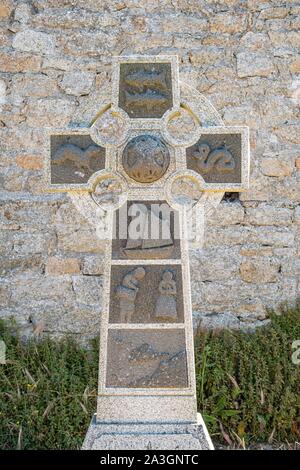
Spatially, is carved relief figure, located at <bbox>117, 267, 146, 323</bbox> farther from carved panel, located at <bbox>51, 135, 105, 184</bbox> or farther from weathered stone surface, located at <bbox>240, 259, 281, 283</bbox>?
weathered stone surface, located at <bbox>240, 259, 281, 283</bbox>

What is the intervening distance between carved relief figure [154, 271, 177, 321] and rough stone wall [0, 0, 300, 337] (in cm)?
153

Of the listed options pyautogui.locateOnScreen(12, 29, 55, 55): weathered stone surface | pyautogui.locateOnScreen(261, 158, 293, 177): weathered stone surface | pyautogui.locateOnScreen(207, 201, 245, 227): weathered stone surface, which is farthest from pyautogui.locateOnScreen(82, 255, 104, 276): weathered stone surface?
pyautogui.locateOnScreen(12, 29, 55, 55): weathered stone surface

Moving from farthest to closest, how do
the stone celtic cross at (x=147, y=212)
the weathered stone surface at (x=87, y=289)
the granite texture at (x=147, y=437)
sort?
1. the weathered stone surface at (x=87, y=289)
2. the stone celtic cross at (x=147, y=212)
3. the granite texture at (x=147, y=437)

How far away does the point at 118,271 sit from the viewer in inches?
111

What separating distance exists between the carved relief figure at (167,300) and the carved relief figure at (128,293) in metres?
0.10

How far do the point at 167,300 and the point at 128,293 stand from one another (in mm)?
173

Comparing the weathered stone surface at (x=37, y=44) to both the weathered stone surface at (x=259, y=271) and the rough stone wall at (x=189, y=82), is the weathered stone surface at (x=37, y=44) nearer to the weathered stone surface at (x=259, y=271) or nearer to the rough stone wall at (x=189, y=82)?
the rough stone wall at (x=189, y=82)

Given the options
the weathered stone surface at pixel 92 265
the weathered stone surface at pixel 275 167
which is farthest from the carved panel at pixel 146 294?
the weathered stone surface at pixel 275 167

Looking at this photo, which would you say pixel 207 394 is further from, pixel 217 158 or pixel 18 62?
pixel 18 62

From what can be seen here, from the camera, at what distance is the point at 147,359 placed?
9.04 feet

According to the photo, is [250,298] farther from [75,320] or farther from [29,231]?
[29,231]

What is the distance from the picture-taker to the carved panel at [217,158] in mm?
2832

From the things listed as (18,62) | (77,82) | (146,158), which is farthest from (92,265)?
(146,158)

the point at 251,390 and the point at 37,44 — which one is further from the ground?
the point at 37,44
